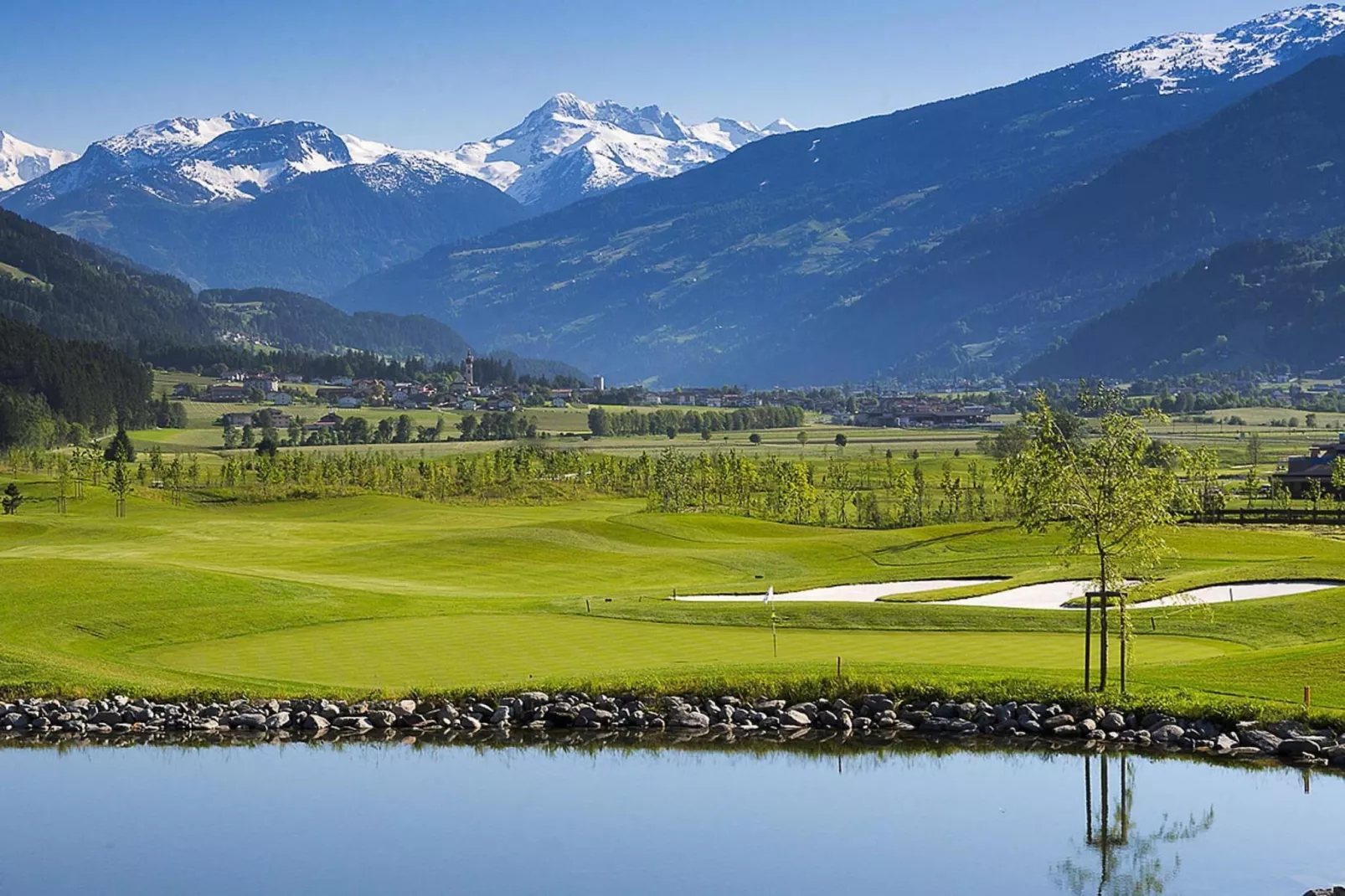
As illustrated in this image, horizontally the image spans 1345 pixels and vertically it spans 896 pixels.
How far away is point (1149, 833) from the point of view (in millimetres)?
26891

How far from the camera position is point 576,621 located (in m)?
48.6

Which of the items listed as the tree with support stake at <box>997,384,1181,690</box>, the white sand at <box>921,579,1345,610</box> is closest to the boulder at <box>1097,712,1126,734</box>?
the tree with support stake at <box>997,384,1181,690</box>

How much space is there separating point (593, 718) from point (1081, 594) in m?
26.9

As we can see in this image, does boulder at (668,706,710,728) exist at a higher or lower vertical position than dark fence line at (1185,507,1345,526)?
lower

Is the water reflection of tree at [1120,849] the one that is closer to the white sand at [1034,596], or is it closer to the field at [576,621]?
the field at [576,621]

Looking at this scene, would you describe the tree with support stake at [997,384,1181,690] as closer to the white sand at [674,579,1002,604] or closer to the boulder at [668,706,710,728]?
the boulder at [668,706,710,728]

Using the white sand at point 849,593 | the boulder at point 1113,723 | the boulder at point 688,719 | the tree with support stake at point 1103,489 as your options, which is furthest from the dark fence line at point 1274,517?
the boulder at point 688,719

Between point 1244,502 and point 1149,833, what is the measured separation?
108906 millimetres

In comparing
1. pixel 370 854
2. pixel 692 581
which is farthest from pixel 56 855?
pixel 692 581

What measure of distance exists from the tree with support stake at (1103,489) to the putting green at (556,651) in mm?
6145

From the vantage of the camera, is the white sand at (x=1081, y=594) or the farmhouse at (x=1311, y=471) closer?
the white sand at (x=1081, y=594)

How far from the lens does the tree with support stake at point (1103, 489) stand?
1298 inches

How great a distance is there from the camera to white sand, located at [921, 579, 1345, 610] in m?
52.8

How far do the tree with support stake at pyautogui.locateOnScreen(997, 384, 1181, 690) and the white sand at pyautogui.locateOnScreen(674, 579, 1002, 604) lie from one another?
20.9 m
